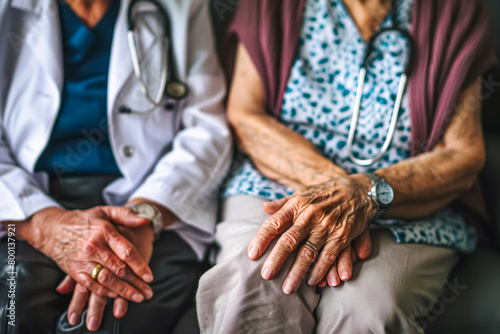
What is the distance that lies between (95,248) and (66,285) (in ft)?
0.37

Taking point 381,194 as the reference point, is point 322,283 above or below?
below

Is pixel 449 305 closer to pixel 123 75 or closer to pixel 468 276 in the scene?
pixel 468 276

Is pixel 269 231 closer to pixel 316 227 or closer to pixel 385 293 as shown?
pixel 316 227

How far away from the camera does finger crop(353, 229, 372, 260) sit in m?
0.84

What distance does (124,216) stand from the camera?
0.94 metres

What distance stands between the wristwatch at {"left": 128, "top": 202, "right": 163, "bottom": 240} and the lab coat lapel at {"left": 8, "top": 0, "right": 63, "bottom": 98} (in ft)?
1.27

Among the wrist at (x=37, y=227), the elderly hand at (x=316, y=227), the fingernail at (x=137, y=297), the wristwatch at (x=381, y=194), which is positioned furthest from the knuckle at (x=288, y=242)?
the wrist at (x=37, y=227)

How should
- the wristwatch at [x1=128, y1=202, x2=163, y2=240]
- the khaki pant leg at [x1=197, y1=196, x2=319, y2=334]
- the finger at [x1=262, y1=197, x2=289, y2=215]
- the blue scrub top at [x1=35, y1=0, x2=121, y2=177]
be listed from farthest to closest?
the blue scrub top at [x1=35, y1=0, x2=121, y2=177] < the wristwatch at [x1=128, y1=202, x2=163, y2=240] < the finger at [x1=262, y1=197, x2=289, y2=215] < the khaki pant leg at [x1=197, y1=196, x2=319, y2=334]

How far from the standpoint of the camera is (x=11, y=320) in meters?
0.81

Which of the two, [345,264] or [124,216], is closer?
[345,264]

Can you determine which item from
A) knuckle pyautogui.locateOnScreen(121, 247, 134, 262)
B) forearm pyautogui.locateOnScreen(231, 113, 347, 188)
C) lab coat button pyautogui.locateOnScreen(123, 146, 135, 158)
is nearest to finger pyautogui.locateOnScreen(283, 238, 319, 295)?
forearm pyautogui.locateOnScreen(231, 113, 347, 188)

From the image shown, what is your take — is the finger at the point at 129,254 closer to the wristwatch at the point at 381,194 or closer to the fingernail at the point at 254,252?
the fingernail at the point at 254,252

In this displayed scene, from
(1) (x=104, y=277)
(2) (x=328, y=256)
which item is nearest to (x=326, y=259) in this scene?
(2) (x=328, y=256)

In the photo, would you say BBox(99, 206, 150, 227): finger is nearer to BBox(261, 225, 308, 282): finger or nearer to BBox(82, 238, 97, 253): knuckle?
BBox(82, 238, 97, 253): knuckle
